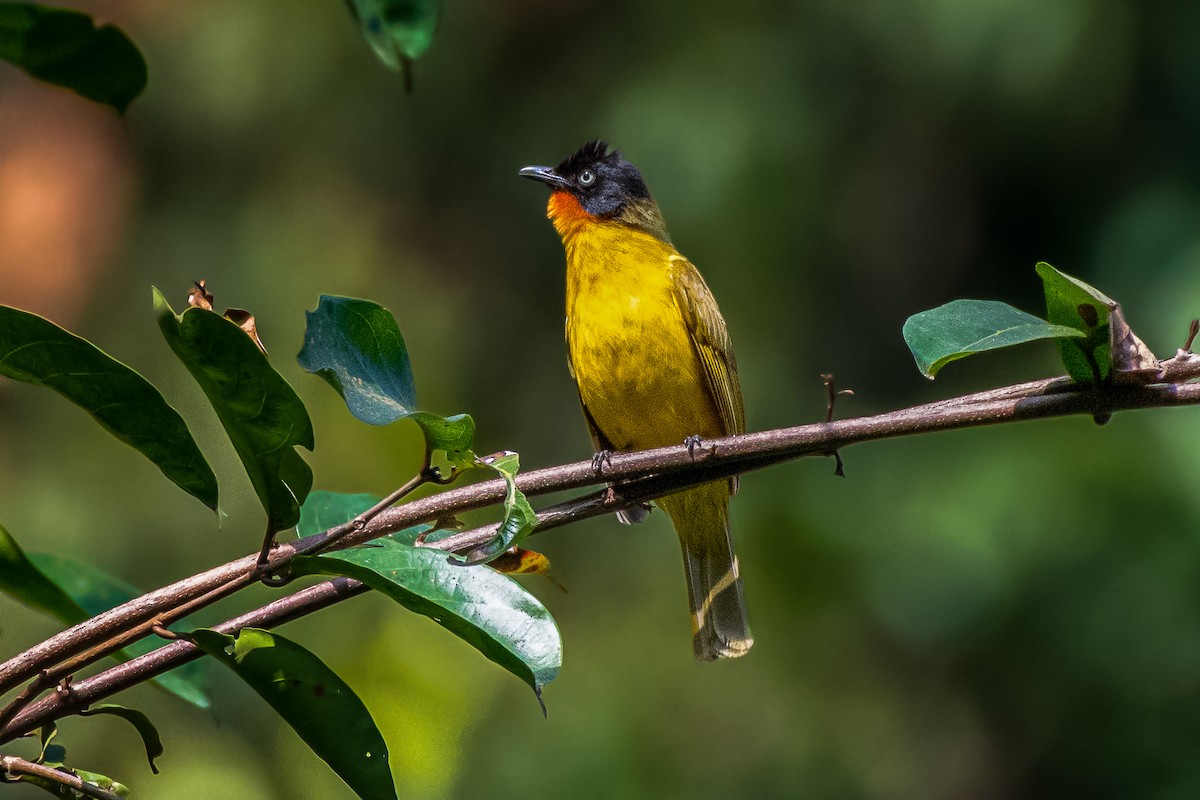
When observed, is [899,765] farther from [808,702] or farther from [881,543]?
[881,543]

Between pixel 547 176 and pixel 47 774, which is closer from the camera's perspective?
pixel 47 774

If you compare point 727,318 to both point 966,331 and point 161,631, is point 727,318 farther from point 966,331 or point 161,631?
point 161,631

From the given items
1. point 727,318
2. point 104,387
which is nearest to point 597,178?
point 727,318

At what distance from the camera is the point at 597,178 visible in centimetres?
440

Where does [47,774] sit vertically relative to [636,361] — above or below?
below

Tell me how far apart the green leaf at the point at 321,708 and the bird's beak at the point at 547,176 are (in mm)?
3242

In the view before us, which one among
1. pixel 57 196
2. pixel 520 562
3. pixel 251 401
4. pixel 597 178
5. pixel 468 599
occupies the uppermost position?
pixel 57 196

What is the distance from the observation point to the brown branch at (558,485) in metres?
1.26

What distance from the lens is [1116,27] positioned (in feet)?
16.5

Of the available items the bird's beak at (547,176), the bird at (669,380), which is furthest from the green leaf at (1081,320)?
the bird's beak at (547,176)

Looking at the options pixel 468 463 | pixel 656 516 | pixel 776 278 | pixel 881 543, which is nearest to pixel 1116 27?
pixel 776 278

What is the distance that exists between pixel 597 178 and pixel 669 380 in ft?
3.59

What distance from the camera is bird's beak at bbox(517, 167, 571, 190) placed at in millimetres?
4441

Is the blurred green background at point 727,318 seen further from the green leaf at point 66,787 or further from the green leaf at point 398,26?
the green leaf at point 398,26
